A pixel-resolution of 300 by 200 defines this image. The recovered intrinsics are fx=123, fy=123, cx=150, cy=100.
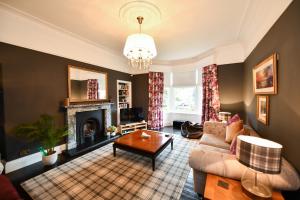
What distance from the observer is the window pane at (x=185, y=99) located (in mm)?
5199

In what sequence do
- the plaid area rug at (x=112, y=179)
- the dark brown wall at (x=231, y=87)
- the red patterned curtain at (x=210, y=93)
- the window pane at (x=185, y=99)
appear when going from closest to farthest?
the plaid area rug at (x=112, y=179), the dark brown wall at (x=231, y=87), the red patterned curtain at (x=210, y=93), the window pane at (x=185, y=99)

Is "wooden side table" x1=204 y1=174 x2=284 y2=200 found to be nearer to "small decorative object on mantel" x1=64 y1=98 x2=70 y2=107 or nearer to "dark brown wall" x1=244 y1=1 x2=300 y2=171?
"dark brown wall" x1=244 y1=1 x2=300 y2=171

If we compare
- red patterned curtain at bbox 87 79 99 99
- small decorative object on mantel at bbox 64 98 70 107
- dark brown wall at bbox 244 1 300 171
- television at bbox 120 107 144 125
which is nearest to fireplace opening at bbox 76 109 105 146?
small decorative object on mantel at bbox 64 98 70 107

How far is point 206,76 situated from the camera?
4.34m

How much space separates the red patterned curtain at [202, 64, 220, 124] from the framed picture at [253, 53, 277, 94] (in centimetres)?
166

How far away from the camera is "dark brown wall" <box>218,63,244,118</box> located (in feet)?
12.0

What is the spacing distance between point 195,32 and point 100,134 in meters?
4.15

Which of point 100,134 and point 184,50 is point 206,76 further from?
point 100,134

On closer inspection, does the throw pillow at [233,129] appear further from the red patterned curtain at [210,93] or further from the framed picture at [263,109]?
the red patterned curtain at [210,93]

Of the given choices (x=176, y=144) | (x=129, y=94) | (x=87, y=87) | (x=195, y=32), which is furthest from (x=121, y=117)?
(x=195, y=32)

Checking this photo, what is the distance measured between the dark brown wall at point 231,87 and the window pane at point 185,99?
1288 millimetres

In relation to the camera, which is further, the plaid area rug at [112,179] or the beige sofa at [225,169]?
the plaid area rug at [112,179]

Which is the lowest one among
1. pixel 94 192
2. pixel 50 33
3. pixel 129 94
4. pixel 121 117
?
pixel 94 192

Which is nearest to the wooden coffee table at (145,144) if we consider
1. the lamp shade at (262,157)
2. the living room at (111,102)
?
the living room at (111,102)
